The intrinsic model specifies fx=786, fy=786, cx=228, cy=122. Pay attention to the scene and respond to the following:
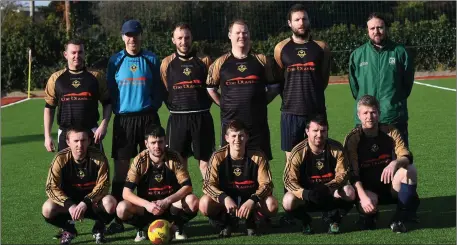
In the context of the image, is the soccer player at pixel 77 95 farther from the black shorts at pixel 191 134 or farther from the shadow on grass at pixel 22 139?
the shadow on grass at pixel 22 139

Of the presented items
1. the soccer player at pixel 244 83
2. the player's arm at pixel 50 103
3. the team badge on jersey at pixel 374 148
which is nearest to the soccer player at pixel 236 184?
the soccer player at pixel 244 83

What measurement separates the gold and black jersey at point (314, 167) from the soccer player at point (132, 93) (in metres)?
1.44

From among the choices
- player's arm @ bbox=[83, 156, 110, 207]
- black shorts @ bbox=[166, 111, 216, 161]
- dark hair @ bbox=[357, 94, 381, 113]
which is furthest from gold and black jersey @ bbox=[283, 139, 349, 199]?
player's arm @ bbox=[83, 156, 110, 207]

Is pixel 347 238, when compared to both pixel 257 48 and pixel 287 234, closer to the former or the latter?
pixel 287 234

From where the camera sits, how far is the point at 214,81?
7.24 metres

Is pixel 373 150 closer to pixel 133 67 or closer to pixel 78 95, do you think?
pixel 133 67

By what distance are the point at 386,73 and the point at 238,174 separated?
1.70m

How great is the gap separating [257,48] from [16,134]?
13752 mm

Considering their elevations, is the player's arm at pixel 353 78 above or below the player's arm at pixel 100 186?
above

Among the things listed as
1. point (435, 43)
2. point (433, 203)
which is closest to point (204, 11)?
point (435, 43)

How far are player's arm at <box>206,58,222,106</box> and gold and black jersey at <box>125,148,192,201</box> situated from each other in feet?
2.75

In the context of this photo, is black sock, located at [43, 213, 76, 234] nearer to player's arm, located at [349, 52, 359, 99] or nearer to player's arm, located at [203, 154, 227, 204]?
player's arm, located at [203, 154, 227, 204]

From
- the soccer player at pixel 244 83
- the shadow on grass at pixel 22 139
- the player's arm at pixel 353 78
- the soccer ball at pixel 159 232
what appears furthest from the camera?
the shadow on grass at pixel 22 139

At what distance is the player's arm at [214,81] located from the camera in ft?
23.7
